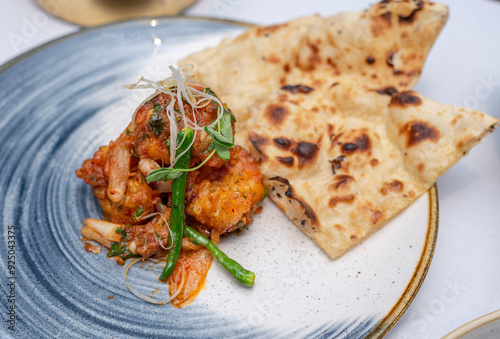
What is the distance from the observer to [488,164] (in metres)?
3.65

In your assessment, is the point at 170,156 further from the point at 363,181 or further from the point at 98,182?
the point at 363,181

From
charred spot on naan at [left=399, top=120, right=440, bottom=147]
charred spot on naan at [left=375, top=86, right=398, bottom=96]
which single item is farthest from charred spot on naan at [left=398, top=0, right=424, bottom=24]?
charred spot on naan at [left=399, top=120, right=440, bottom=147]

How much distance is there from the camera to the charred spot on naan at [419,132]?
3.03m

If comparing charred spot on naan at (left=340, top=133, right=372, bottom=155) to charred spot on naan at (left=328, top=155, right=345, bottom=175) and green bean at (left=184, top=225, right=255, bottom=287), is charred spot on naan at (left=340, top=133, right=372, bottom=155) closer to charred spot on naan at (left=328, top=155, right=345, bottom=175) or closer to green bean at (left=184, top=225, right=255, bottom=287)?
charred spot on naan at (left=328, top=155, right=345, bottom=175)

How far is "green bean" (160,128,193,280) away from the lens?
8.89 ft

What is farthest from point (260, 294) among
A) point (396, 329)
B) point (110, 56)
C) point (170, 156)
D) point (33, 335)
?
point (110, 56)

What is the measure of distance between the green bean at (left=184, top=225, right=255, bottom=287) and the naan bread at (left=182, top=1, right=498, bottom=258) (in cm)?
56

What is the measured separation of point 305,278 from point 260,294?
31cm

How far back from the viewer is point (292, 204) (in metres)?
3.01

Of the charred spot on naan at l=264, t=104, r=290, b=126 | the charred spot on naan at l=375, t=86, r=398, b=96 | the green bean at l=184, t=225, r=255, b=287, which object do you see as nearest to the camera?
the green bean at l=184, t=225, r=255, b=287

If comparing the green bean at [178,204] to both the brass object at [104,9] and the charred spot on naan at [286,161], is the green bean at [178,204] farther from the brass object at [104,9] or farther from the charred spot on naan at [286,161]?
the brass object at [104,9]

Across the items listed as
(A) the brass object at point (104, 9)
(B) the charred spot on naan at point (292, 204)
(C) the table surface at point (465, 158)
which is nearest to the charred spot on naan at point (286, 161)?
(B) the charred spot on naan at point (292, 204)

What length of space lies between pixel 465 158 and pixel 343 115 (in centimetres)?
124

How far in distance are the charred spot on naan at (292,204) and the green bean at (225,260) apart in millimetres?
546
